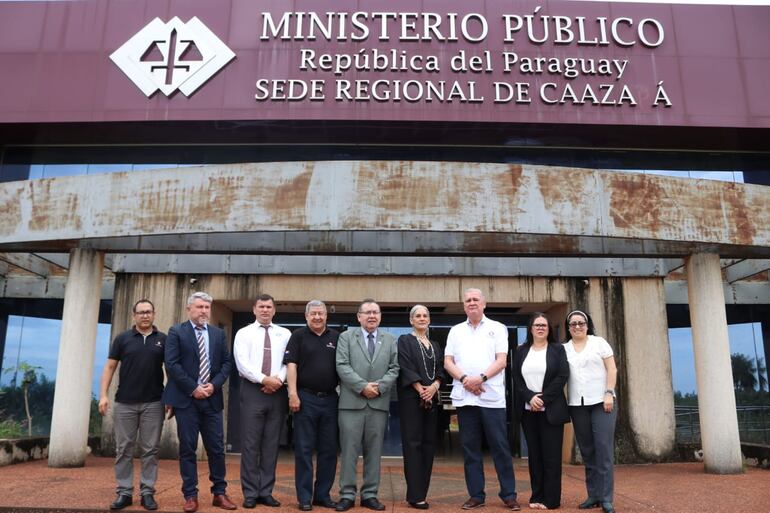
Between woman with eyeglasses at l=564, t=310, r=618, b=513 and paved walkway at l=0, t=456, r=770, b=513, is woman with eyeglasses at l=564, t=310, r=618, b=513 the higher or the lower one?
the higher one

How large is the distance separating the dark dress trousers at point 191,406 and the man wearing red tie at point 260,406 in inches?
8.6

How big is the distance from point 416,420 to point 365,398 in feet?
1.65

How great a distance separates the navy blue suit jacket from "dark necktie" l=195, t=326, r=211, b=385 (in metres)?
0.03

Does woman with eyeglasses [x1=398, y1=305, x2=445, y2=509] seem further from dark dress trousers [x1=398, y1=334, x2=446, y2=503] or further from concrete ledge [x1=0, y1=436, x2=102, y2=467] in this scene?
concrete ledge [x1=0, y1=436, x2=102, y2=467]

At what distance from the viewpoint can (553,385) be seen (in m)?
5.58

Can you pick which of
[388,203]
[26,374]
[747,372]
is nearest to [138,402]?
[388,203]

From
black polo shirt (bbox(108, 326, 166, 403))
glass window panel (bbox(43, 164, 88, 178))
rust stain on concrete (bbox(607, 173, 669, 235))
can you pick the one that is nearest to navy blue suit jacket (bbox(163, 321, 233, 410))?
black polo shirt (bbox(108, 326, 166, 403))

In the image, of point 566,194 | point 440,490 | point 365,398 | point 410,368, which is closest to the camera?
point 365,398

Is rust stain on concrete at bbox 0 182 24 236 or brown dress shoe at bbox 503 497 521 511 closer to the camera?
brown dress shoe at bbox 503 497 521 511

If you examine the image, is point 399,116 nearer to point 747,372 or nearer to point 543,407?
point 543,407

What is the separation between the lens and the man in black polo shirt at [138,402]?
5.48m

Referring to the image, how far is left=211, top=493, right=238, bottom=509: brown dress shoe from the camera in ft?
17.6

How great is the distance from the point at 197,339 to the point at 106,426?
5.87m

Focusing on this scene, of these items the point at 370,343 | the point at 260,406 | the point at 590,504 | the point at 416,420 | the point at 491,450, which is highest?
the point at 370,343
